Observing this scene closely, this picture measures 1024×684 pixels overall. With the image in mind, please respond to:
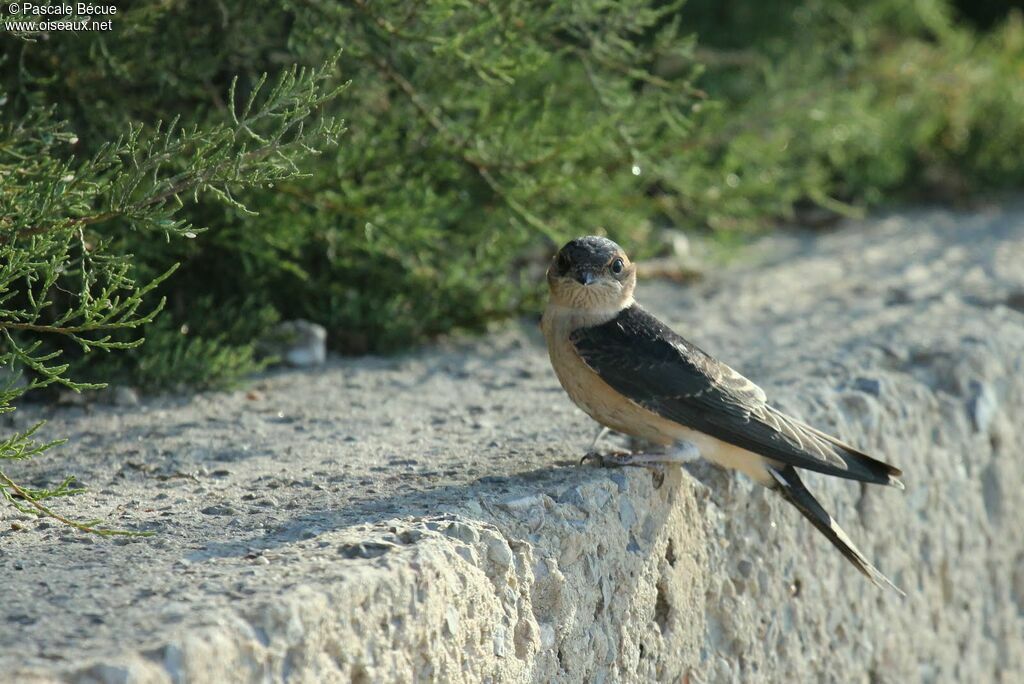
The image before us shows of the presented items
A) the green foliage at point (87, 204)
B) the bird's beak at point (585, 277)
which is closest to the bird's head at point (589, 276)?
the bird's beak at point (585, 277)

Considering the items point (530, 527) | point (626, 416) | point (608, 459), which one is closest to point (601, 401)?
point (626, 416)

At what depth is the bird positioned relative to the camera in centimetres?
366

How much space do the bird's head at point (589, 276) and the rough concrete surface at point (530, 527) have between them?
18.3 inches

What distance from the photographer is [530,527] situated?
3260 mm

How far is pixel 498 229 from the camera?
526 cm

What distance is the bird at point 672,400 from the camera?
3.66 m

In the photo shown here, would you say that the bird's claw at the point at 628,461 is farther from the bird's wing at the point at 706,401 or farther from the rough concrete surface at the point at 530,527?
the bird's wing at the point at 706,401

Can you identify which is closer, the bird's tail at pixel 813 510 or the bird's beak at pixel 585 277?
the bird's tail at pixel 813 510

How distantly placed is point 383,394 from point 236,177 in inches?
61.4

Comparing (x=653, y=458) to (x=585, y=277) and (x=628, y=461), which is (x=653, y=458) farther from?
(x=585, y=277)

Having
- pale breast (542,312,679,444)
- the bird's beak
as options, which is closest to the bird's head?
the bird's beak

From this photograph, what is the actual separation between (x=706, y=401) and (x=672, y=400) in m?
0.10

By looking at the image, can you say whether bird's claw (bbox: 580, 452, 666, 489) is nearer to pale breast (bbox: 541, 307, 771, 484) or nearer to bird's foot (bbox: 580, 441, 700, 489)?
bird's foot (bbox: 580, 441, 700, 489)

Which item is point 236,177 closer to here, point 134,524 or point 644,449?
point 134,524
